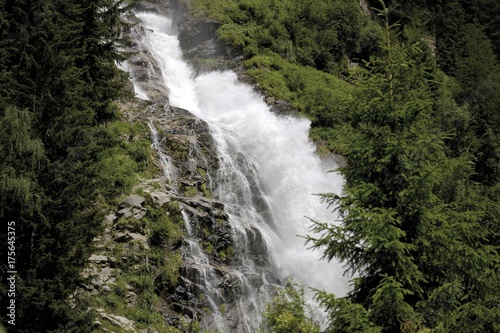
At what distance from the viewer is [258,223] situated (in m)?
22.3

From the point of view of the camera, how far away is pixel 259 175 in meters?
25.5

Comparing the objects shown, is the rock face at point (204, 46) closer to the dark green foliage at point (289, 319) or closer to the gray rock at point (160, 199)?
the gray rock at point (160, 199)

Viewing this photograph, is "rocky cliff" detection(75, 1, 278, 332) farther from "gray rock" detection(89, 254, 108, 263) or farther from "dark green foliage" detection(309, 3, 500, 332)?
"dark green foliage" detection(309, 3, 500, 332)

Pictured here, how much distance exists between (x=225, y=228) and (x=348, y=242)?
38.2 feet

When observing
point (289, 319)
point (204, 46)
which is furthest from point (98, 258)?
point (204, 46)

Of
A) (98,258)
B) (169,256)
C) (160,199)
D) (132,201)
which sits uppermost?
(160,199)

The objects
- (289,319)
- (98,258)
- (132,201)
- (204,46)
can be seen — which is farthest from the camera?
(204,46)

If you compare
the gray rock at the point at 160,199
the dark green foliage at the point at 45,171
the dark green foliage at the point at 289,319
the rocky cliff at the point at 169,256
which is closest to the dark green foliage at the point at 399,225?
the dark green foliage at the point at 289,319

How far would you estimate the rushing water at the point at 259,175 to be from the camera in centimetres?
2084

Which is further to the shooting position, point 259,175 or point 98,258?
point 259,175

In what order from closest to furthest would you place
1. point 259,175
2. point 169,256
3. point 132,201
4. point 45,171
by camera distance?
point 45,171 < point 169,256 < point 132,201 < point 259,175

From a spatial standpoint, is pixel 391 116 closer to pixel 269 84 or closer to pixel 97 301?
pixel 97 301

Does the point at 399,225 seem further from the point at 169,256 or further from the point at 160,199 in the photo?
the point at 160,199

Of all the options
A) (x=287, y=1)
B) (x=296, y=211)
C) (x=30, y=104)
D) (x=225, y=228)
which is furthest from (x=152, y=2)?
(x=30, y=104)
